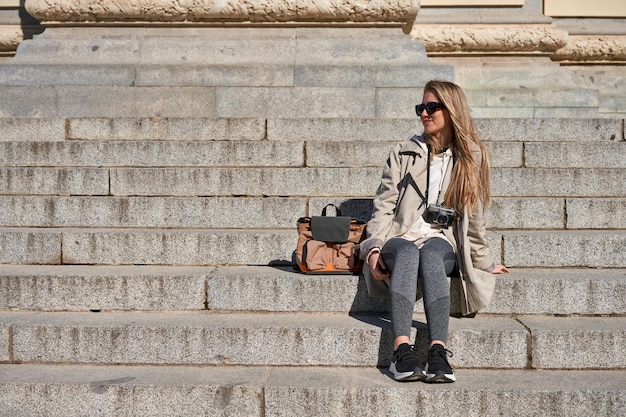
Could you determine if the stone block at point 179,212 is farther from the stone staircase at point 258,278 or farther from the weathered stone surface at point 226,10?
the weathered stone surface at point 226,10

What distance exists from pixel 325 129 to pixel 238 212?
148 cm

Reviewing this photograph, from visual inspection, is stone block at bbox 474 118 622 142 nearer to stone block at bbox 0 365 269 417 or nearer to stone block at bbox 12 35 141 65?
stone block at bbox 0 365 269 417

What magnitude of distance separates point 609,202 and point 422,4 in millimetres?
5372

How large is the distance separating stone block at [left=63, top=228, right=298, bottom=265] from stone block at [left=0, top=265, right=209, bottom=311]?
39 cm

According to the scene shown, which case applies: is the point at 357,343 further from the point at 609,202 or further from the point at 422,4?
the point at 422,4

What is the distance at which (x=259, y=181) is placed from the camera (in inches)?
223

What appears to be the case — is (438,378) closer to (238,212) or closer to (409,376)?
(409,376)

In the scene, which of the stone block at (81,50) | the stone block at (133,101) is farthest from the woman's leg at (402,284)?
the stone block at (81,50)

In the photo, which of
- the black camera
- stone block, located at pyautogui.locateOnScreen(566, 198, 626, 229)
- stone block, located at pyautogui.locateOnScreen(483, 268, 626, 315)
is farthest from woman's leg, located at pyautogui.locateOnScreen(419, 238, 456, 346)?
stone block, located at pyautogui.locateOnScreen(566, 198, 626, 229)

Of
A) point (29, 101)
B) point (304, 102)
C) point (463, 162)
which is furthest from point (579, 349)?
point (29, 101)

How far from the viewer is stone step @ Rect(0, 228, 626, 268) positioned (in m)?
4.77

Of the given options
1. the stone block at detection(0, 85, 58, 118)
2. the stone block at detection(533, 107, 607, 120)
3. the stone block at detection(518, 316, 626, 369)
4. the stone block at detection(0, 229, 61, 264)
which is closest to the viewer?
the stone block at detection(518, 316, 626, 369)

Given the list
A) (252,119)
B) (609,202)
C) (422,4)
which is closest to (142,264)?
(252,119)

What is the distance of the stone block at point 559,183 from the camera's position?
5.57 metres
